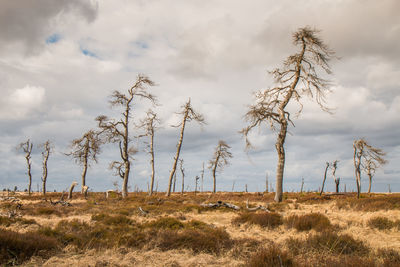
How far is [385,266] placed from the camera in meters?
4.45

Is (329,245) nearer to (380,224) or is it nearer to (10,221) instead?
(380,224)

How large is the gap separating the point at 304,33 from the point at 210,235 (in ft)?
52.9

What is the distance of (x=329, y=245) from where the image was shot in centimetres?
626

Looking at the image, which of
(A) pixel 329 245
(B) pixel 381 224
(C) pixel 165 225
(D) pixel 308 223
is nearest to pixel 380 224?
(B) pixel 381 224

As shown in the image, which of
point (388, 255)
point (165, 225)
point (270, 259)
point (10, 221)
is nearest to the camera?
point (270, 259)

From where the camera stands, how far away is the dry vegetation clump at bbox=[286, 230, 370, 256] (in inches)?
231

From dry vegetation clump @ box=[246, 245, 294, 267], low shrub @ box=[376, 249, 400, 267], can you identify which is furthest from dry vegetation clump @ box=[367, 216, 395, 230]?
dry vegetation clump @ box=[246, 245, 294, 267]

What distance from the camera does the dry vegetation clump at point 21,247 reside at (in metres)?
5.22

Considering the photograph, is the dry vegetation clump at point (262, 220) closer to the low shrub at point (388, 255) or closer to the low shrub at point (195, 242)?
the low shrub at point (195, 242)

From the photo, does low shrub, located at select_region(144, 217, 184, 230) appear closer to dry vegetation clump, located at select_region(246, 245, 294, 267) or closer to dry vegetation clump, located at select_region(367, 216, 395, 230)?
dry vegetation clump, located at select_region(246, 245, 294, 267)

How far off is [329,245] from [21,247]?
22.8 feet

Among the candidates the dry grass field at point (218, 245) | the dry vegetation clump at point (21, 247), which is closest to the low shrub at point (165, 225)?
the dry grass field at point (218, 245)

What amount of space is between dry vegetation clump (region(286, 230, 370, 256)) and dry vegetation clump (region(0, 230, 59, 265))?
552 centimetres

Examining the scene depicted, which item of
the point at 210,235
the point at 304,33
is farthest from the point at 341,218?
the point at 304,33
